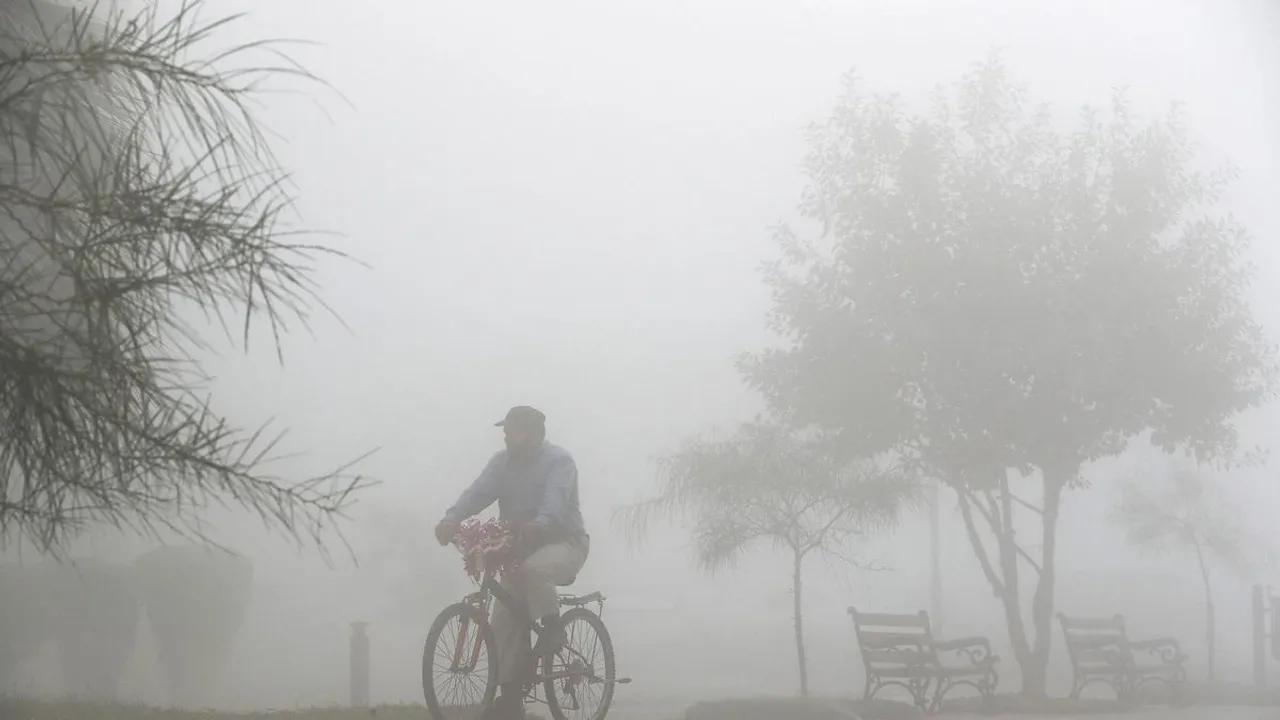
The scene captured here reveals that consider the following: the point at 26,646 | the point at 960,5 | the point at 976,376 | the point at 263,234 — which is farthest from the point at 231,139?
the point at 960,5

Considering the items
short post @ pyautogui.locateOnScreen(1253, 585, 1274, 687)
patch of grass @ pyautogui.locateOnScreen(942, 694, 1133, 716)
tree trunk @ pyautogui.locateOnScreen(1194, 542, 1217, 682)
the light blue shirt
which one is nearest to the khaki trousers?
the light blue shirt

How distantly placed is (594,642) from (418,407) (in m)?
1.09

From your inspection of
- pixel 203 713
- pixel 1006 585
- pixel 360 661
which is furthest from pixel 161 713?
pixel 1006 585

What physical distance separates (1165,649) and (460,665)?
3088 millimetres

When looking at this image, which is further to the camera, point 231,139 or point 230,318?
point 230,318

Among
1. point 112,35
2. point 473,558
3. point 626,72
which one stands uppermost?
point 626,72

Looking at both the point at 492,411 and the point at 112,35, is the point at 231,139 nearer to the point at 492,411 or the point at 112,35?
the point at 112,35

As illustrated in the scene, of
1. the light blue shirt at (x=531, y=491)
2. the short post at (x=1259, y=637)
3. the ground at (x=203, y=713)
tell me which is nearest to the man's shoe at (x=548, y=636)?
the light blue shirt at (x=531, y=491)

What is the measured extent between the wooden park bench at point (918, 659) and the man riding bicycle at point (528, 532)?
1477 millimetres

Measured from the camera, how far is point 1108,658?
4855mm

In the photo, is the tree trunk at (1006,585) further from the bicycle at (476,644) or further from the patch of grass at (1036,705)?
the bicycle at (476,644)

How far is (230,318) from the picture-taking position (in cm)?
409

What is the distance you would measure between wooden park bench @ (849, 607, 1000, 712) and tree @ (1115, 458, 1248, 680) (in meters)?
0.85

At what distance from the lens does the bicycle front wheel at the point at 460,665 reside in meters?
3.36
